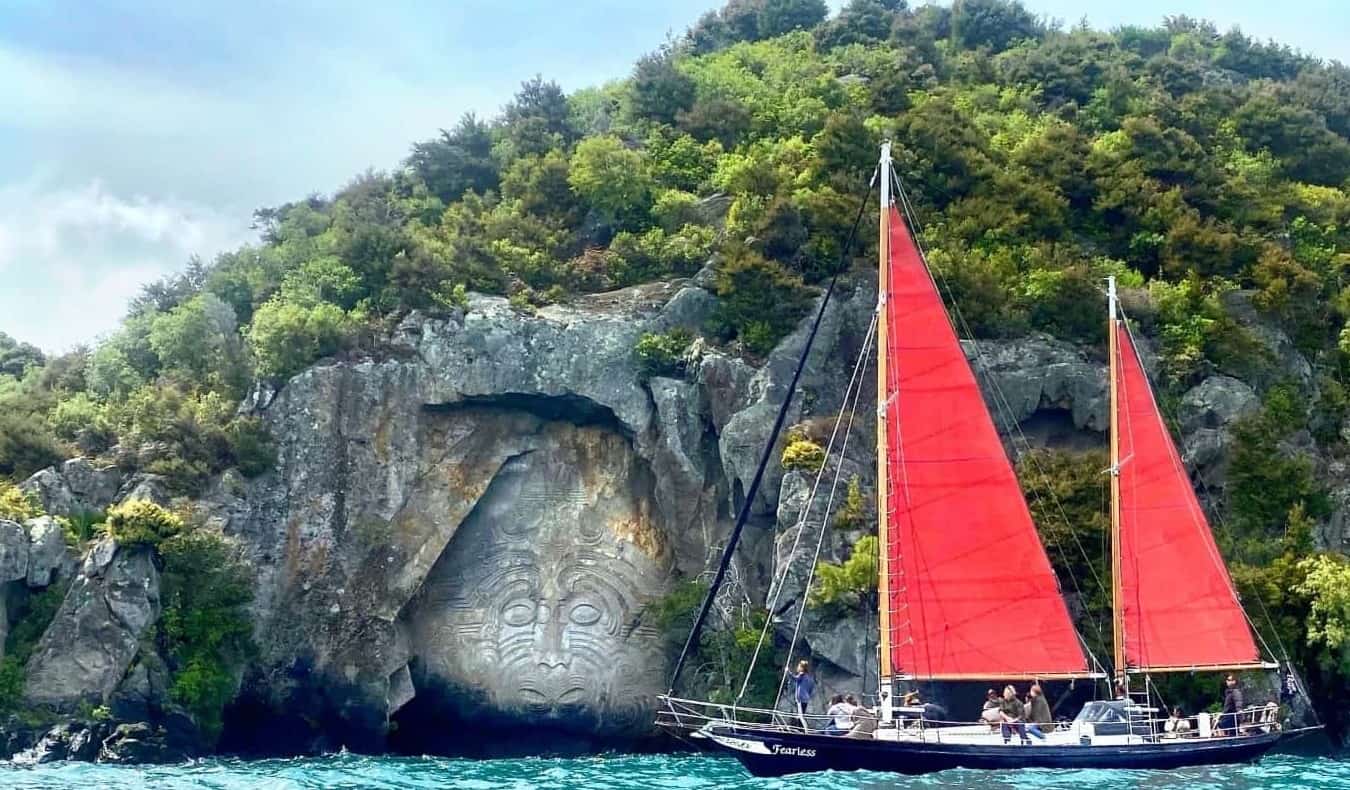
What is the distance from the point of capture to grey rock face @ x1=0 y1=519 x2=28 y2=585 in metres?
33.7

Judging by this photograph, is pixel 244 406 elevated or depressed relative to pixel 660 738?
elevated

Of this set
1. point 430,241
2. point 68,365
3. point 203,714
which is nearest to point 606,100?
point 430,241

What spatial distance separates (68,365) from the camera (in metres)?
46.0

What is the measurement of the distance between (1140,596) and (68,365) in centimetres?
3362

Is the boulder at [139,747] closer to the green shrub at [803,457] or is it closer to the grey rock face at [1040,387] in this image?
the green shrub at [803,457]

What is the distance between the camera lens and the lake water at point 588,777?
80.6 feet

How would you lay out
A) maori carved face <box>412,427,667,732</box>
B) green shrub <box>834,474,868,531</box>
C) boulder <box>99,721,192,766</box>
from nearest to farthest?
boulder <box>99,721,192,766</box> → green shrub <box>834,474,868,531</box> → maori carved face <box>412,427,667,732</box>

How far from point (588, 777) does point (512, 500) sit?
12302 mm

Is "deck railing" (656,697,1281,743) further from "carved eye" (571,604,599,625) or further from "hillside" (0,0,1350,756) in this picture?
"carved eye" (571,604,599,625)

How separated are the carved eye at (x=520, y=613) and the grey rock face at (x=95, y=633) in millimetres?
8881

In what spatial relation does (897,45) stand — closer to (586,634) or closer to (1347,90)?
(1347,90)

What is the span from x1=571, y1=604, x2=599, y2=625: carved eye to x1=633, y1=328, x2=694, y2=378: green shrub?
21.3 ft

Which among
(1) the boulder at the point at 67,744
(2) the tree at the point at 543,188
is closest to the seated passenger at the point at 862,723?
(1) the boulder at the point at 67,744

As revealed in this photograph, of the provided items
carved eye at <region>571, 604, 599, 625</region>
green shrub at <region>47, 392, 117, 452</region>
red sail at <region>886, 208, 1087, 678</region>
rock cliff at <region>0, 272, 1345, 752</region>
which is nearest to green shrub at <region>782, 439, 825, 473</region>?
rock cliff at <region>0, 272, 1345, 752</region>
